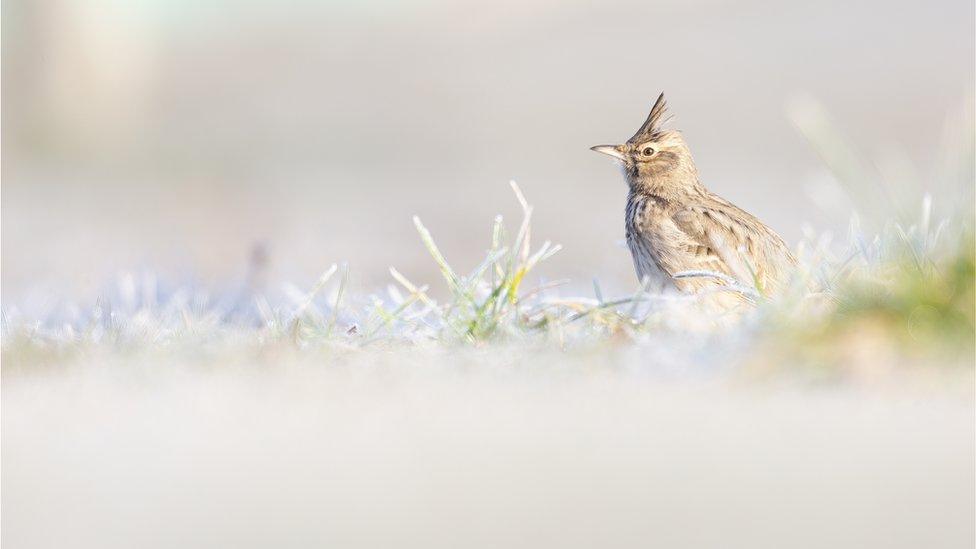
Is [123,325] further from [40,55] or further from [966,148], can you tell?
[40,55]

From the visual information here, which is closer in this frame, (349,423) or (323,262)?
(349,423)

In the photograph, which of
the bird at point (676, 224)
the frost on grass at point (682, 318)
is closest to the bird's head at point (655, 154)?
the bird at point (676, 224)

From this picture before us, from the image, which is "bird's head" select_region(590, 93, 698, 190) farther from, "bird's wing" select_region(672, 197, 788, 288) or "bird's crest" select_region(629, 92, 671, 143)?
"bird's wing" select_region(672, 197, 788, 288)

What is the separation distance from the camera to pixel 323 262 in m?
10.6

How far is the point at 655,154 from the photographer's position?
6.12 meters

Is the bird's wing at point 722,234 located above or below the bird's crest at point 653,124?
below

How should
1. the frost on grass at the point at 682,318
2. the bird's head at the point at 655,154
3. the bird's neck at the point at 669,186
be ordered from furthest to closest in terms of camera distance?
1. the bird's head at the point at 655,154
2. the bird's neck at the point at 669,186
3. the frost on grass at the point at 682,318

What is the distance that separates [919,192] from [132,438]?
219 cm

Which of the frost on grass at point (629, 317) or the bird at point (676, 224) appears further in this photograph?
the bird at point (676, 224)

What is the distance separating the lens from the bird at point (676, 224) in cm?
515

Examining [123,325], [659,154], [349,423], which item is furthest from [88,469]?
[659,154]

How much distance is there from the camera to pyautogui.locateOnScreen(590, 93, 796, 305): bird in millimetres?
5152

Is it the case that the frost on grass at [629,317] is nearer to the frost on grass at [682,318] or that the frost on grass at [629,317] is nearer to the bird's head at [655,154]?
the frost on grass at [682,318]

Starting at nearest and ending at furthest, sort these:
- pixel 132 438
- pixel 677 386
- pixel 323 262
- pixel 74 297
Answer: pixel 132 438 → pixel 677 386 → pixel 74 297 → pixel 323 262
